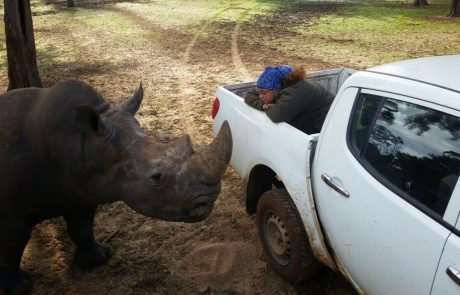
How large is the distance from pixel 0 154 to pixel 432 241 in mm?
3309

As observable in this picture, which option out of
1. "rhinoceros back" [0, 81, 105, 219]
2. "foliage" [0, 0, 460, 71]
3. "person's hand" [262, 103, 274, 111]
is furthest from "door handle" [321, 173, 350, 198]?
"foliage" [0, 0, 460, 71]

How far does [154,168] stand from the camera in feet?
10.9

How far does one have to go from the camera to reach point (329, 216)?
3.32 meters

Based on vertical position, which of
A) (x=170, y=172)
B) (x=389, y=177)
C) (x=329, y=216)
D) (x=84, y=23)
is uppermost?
(x=389, y=177)

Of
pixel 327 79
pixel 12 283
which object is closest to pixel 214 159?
pixel 12 283

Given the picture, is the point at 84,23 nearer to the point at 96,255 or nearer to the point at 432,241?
the point at 96,255

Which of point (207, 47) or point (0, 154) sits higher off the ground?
point (0, 154)

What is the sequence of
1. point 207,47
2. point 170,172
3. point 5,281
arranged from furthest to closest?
point 207,47 < point 5,281 < point 170,172

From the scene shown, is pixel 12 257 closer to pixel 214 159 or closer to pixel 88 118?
pixel 88 118

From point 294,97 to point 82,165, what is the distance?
2002 mm

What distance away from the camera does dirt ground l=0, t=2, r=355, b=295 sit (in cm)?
419

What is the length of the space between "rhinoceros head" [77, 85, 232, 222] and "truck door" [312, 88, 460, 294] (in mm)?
833

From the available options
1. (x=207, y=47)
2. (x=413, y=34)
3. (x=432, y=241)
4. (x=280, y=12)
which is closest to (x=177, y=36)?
(x=207, y=47)

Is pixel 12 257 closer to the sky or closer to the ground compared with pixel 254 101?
closer to the ground
